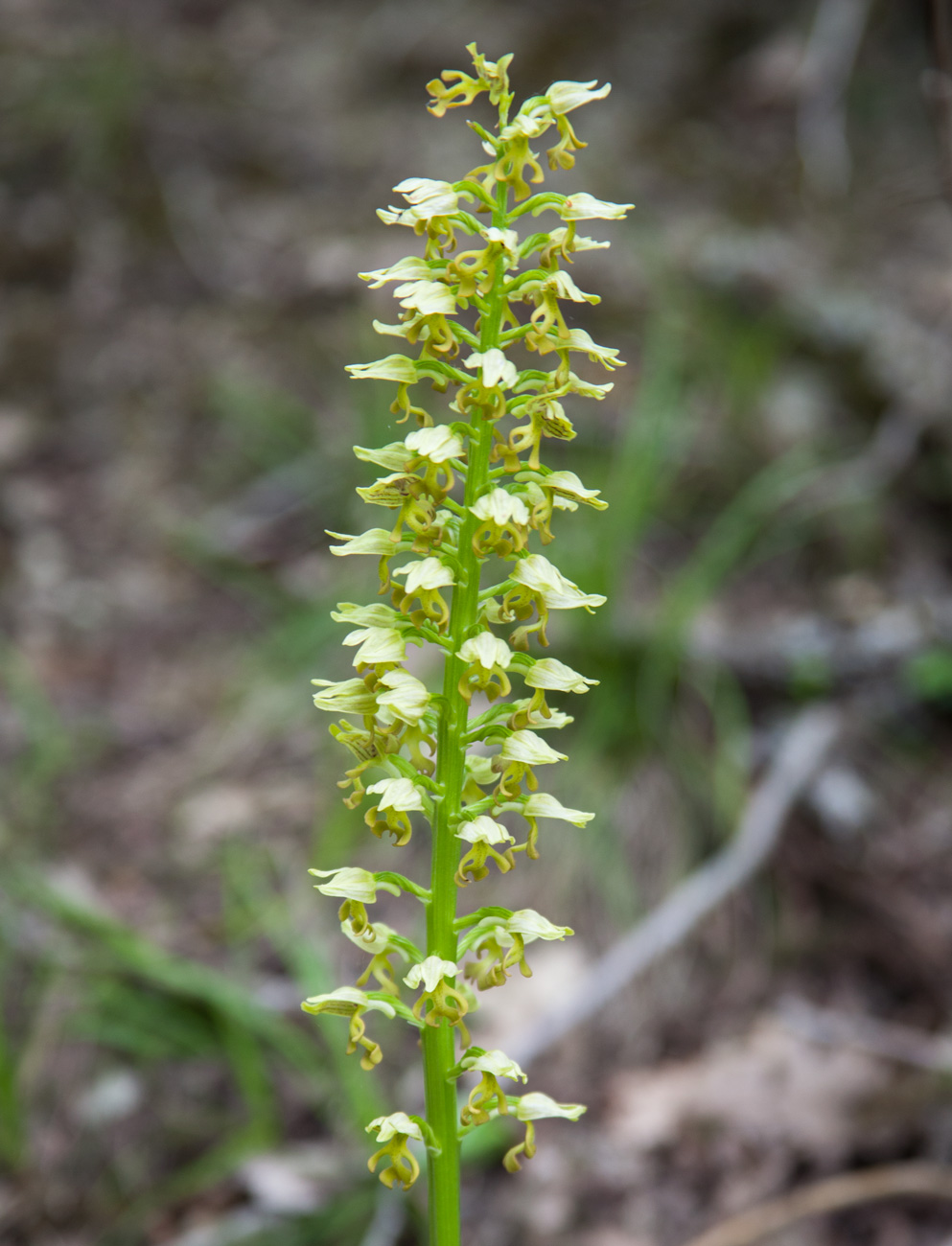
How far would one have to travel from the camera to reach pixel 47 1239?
3168 mm

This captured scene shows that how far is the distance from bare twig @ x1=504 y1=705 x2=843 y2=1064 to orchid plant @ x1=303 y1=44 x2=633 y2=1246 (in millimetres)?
1946

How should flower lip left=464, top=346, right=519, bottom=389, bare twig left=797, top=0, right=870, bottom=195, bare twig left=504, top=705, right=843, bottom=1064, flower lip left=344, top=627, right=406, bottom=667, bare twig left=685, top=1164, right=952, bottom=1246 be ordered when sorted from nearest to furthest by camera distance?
flower lip left=464, top=346, right=519, bottom=389 < flower lip left=344, top=627, right=406, bottom=667 < bare twig left=685, top=1164, right=952, bottom=1246 < bare twig left=504, top=705, right=843, bottom=1064 < bare twig left=797, top=0, right=870, bottom=195

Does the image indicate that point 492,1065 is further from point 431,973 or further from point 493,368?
point 493,368

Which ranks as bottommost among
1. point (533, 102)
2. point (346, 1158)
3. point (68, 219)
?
point (346, 1158)

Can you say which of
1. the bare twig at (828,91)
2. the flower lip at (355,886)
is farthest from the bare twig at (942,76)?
the bare twig at (828,91)

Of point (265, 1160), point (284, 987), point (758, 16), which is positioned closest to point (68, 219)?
point (758, 16)

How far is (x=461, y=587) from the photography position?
1742mm

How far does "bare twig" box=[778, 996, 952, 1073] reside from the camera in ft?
11.3

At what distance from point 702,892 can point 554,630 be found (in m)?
1.48

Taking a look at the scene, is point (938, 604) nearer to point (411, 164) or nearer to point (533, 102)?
point (533, 102)

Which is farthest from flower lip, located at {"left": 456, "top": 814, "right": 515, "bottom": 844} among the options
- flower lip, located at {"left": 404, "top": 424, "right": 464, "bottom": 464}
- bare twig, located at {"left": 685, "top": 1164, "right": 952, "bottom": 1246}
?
bare twig, located at {"left": 685, "top": 1164, "right": 952, "bottom": 1246}

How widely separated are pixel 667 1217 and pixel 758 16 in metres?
9.90

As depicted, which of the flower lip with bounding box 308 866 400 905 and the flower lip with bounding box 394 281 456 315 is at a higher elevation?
the flower lip with bounding box 394 281 456 315

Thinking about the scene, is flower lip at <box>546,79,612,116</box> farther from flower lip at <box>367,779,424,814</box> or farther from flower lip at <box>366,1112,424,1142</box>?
flower lip at <box>366,1112,424,1142</box>
